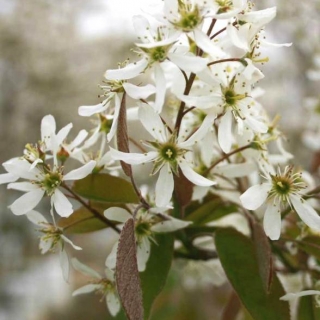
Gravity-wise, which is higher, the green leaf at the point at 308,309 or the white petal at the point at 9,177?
the white petal at the point at 9,177

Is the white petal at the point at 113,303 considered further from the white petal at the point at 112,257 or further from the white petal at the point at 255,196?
the white petal at the point at 255,196

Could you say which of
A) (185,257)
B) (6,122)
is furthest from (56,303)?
(185,257)

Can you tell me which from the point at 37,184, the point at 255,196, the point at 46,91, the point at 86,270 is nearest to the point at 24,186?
the point at 37,184

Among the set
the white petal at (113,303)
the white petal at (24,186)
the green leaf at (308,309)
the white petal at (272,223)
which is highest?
the white petal at (24,186)

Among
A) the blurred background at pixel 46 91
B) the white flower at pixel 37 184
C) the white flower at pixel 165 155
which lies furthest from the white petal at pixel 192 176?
the blurred background at pixel 46 91

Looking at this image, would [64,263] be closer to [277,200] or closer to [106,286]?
[106,286]
